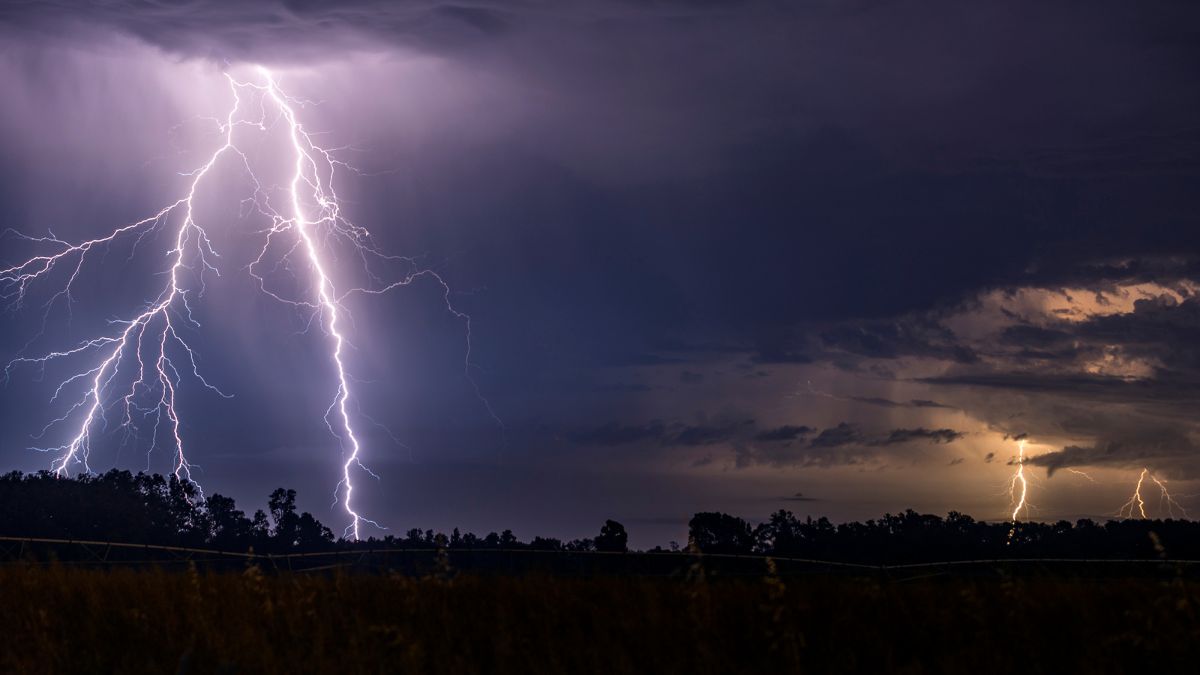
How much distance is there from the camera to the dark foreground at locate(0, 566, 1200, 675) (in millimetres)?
10172

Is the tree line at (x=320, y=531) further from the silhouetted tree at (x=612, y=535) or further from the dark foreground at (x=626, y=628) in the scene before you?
the dark foreground at (x=626, y=628)

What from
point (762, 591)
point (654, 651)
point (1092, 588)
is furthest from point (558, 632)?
point (1092, 588)

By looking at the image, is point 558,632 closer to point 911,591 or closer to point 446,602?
point 446,602

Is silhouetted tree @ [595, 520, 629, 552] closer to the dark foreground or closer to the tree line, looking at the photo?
the tree line

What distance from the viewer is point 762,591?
40.6 ft

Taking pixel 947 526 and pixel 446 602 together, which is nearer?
pixel 446 602

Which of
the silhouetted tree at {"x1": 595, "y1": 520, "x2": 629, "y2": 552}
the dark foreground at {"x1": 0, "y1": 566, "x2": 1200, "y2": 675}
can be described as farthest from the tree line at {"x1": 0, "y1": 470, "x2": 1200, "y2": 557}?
the dark foreground at {"x1": 0, "y1": 566, "x2": 1200, "y2": 675}

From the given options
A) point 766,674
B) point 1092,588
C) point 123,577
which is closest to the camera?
point 766,674

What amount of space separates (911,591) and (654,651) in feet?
11.4

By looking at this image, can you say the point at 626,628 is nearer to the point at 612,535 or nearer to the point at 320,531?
the point at 612,535

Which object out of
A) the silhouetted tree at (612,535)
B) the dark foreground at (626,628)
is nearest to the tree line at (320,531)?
the silhouetted tree at (612,535)

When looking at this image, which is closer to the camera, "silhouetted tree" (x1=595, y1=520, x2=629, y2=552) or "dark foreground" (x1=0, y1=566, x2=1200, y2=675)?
"dark foreground" (x1=0, y1=566, x2=1200, y2=675)

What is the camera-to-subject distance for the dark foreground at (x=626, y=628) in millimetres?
10172

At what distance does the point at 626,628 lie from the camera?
11.0 m
